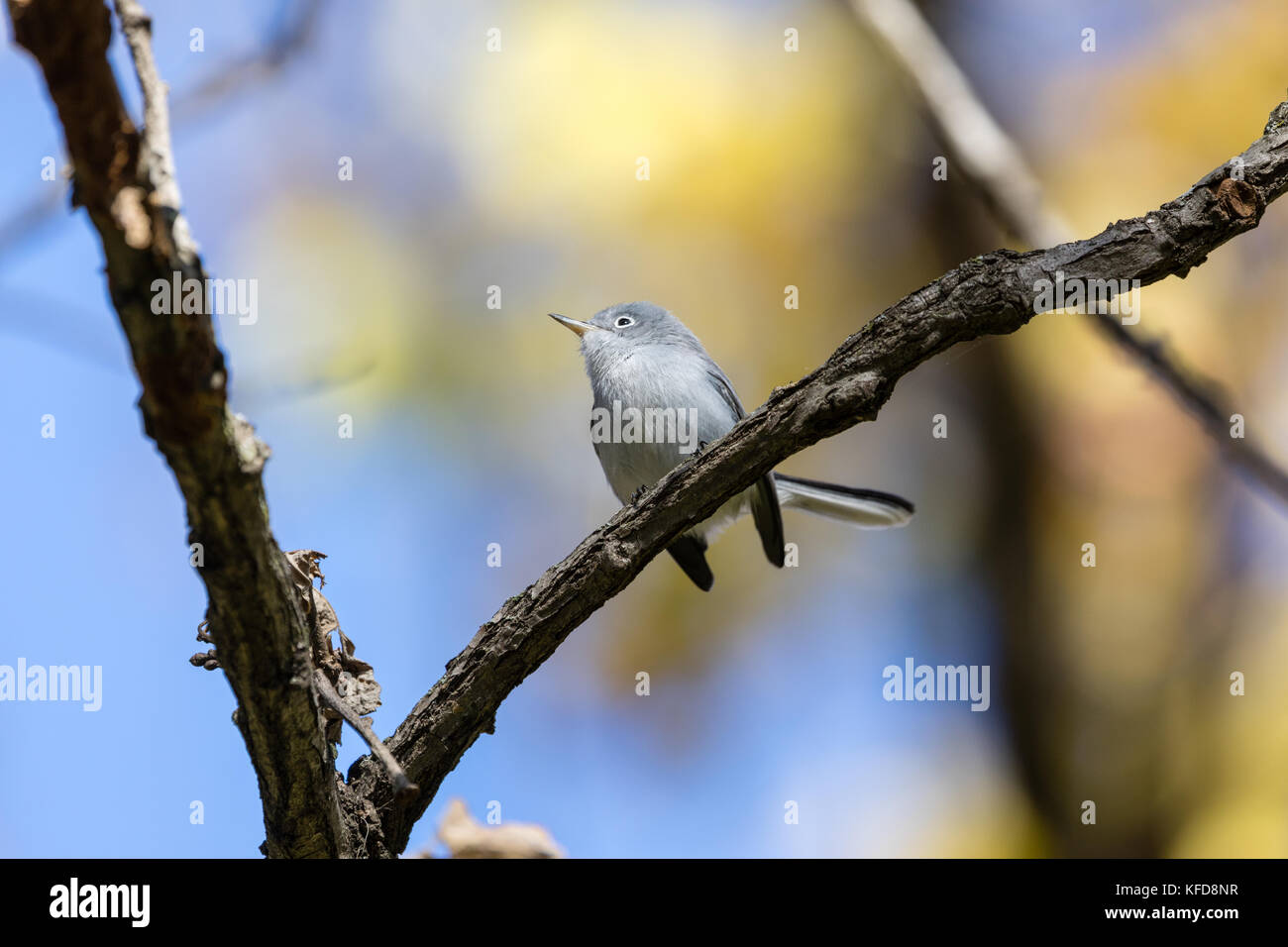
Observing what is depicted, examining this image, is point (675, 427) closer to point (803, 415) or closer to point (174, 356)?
point (803, 415)

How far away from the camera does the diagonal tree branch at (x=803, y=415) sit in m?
2.35

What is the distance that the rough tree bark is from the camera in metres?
1.61

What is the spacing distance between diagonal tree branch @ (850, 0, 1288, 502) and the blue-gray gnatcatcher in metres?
1.56

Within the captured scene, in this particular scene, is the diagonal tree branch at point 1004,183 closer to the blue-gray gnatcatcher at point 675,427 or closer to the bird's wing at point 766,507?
the blue-gray gnatcatcher at point 675,427

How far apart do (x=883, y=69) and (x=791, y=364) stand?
2632mm

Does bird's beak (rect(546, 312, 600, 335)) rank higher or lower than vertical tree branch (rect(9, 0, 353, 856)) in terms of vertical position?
higher

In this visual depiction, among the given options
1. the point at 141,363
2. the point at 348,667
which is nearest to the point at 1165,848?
the point at 348,667

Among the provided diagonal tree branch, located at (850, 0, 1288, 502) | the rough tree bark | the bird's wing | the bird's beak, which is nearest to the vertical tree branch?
the rough tree bark

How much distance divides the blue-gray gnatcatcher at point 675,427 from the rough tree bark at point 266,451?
2.29 m

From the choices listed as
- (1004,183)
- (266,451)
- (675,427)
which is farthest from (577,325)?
(266,451)

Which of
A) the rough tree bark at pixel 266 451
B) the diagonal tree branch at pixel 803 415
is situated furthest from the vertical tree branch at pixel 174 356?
the diagonal tree branch at pixel 803 415

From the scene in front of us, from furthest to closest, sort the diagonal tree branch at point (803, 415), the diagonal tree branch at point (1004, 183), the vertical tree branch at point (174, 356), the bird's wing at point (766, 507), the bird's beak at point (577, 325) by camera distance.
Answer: the bird's beak at point (577, 325) → the bird's wing at point (766, 507) → the diagonal tree branch at point (1004, 183) → the diagonal tree branch at point (803, 415) → the vertical tree branch at point (174, 356)

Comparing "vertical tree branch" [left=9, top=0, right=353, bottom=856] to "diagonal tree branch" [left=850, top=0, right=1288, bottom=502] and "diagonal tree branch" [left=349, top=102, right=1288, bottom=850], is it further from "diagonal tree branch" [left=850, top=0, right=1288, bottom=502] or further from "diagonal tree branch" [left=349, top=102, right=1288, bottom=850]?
"diagonal tree branch" [left=850, top=0, right=1288, bottom=502]
